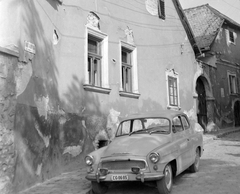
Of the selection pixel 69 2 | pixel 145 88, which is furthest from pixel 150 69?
pixel 69 2

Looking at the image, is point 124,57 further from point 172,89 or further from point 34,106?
point 34,106

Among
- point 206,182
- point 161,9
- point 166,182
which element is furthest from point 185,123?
point 161,9

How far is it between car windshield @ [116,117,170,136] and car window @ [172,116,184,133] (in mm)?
182

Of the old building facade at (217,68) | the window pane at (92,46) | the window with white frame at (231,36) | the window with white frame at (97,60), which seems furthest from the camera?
the window with white frame at (231,36)

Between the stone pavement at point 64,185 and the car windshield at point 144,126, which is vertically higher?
the car windshield at point 144,126

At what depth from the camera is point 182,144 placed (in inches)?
221

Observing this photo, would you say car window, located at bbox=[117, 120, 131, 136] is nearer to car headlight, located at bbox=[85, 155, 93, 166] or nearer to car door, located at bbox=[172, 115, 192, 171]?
car door, located at bbox=[172, 115, 192, 171]

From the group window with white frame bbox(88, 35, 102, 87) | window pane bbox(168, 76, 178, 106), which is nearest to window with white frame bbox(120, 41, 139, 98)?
window with white frame bbox(88, 35, 102, 87)

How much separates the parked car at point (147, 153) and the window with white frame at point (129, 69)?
3.65 m

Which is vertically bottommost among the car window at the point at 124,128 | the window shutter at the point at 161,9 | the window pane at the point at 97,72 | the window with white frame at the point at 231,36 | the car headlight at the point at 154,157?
the car headlight at the point at 154,157

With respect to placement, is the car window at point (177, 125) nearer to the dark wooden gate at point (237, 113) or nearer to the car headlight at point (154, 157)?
the car headlight at point (154, 157)

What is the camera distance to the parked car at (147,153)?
14.9 ft

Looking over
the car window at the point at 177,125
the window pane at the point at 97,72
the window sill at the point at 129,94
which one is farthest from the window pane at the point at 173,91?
the car window at the point at 177,125

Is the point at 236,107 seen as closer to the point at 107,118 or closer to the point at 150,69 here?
the point at 150,69
